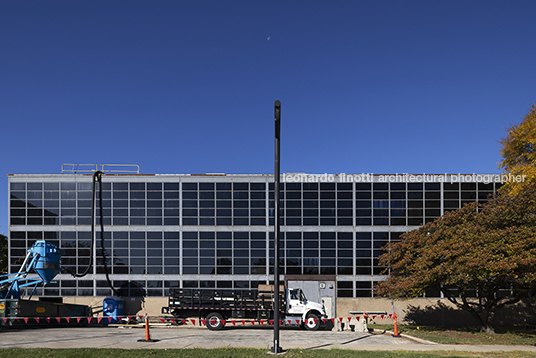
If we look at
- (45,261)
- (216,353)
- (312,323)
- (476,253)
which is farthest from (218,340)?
(45,261)

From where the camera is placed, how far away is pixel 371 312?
3098 cm

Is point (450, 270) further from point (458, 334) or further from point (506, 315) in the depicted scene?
point (506, 315)

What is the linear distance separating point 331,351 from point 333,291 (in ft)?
54.1

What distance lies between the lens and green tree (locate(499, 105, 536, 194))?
1035 inches

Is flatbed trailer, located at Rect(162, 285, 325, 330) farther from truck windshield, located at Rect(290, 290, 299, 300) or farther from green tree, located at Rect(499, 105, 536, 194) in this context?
green tree, located at Rect(499, 105, 536, 194)

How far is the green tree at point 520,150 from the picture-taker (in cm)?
2628

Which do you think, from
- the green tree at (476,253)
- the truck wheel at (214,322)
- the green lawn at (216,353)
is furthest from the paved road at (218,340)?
the green tree at (476,253)

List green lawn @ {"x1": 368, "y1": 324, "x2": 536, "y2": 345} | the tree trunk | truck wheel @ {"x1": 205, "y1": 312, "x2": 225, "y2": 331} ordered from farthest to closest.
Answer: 1. truck wheel @ {"x1": 205, "y1": 312, "x2": 225, "y2": 331}
2. the tree trunk
3. green lawn @ {"x1": 368, "y1": 324, "x2": 536, "y2": 345}

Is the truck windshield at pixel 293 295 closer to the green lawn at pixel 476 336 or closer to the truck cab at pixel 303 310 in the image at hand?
the truck cab at pixel 303 310

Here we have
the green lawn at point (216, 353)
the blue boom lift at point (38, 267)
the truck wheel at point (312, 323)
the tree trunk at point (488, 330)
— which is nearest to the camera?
the green lawn at point (216, 353)

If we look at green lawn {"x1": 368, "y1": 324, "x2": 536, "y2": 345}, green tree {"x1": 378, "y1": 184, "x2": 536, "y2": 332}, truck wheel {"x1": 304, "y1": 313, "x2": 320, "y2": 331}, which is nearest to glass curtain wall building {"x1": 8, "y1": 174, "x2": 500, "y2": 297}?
green tree {"x1": 378, "y1": 184, "x2": 536, "y2": 332}

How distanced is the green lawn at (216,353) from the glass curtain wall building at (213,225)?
16.4m

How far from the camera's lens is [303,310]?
24672mm

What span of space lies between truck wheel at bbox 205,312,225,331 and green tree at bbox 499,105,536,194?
62.6 ft
